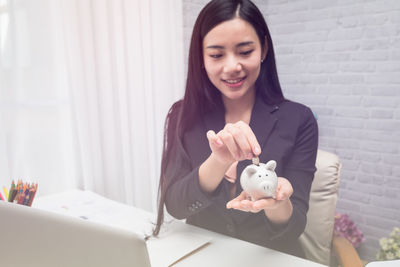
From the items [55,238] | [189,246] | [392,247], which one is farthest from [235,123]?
[392,247]

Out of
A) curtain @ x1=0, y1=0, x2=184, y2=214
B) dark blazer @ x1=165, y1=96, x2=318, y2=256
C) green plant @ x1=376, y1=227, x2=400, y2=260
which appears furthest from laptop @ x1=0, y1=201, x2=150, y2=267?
green plant @ x1=376, y1=227, x2=400, y2=260

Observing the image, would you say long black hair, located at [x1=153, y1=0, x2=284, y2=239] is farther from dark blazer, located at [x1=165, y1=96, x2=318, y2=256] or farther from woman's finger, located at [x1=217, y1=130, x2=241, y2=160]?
woman's finger, located at [x1=217, y1=130, x2=241, y2=160]

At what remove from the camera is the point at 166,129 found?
707 mm

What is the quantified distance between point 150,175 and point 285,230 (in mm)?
516

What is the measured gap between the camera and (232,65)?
0.51 metres

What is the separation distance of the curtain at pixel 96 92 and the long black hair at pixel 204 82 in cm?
18

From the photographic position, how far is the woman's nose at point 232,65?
506 mm

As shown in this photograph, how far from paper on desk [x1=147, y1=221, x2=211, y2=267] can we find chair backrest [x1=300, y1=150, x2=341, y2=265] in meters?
0.23

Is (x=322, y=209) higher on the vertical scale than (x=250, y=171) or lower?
lower

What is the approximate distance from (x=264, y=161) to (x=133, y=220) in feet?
0.97

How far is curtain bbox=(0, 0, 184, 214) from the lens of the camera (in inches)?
30.1

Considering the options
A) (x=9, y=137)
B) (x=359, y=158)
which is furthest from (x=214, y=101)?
(x=359, y=158)

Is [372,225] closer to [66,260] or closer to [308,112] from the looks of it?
[308,112]

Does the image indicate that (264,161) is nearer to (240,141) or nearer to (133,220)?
(240,141)
